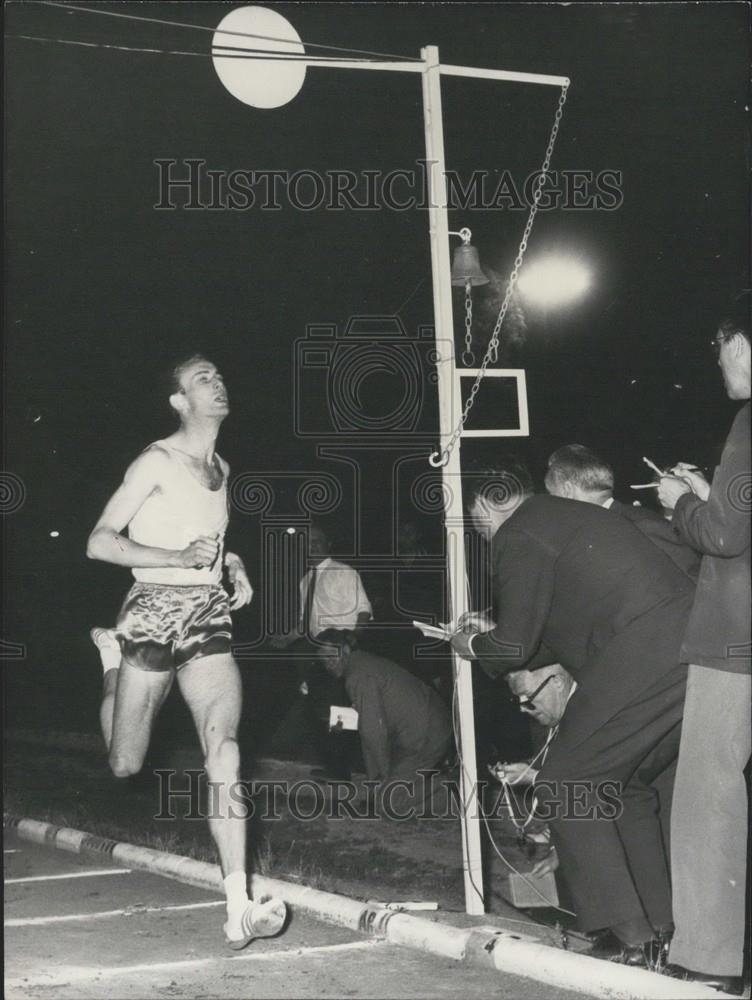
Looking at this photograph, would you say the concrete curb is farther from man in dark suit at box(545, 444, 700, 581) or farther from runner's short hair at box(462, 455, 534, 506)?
runner's short hair at box(462, 455, 534, 506)

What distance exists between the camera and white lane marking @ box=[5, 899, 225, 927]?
5562mm

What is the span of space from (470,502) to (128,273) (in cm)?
184

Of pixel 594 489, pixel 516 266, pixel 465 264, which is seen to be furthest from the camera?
pixel 465 264

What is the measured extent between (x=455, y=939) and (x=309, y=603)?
178 cm

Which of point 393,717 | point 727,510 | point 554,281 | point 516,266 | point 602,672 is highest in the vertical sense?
point 554,281

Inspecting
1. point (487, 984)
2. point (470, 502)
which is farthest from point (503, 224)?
point (487, 984)

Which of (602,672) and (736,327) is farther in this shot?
(602,672)

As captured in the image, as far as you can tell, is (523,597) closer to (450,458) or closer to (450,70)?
(450,458)

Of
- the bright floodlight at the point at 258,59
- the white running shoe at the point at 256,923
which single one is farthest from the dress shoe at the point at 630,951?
the bright floodlight at the point at 258,59

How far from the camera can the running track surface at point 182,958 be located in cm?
449

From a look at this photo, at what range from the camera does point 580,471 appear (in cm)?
523

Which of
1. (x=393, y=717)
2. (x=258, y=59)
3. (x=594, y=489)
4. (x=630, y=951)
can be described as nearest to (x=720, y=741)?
(x=630, y=951)

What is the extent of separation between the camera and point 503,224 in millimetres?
7391

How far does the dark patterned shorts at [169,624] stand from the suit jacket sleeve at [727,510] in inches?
83.8
